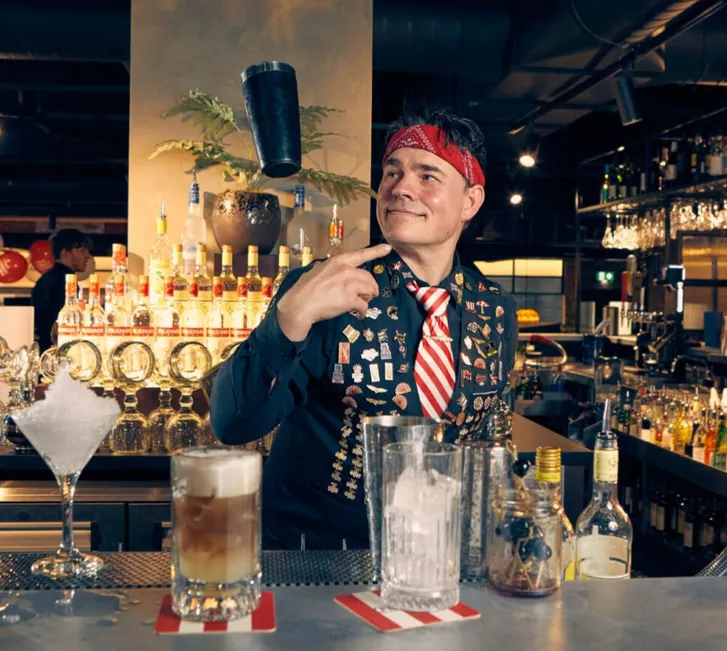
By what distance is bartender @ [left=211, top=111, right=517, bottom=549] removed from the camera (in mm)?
1848

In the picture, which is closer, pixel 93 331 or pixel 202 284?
pixel 93 331

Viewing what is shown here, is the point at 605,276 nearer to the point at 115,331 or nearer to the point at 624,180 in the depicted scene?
the point at 624,180

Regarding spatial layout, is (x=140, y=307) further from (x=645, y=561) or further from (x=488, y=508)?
(x=645, y=561)

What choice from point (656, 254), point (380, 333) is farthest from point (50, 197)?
point (380, 333)

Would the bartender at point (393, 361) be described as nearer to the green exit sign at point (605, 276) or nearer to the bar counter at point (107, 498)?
the bar counter at point (107, 498)

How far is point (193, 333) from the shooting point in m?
3.21

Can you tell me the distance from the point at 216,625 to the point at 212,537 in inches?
3.5

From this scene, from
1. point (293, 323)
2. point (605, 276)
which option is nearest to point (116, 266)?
point (293, 323)

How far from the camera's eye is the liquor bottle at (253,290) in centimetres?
334

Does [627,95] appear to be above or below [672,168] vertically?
above

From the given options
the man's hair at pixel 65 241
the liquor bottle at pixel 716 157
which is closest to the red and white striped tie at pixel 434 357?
the man's hair at pixel 65 241

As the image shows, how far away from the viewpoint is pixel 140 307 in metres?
3.27

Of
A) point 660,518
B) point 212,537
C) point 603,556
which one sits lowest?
point 660,518

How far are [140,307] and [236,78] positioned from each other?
1402mm
